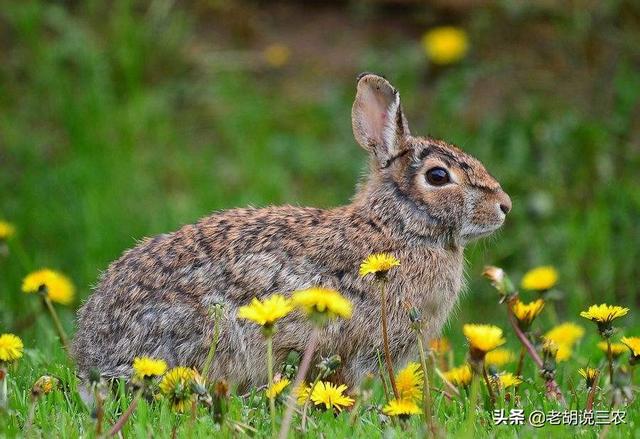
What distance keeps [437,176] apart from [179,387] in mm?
1942

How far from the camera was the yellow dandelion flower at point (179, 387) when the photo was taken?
12.7 ft

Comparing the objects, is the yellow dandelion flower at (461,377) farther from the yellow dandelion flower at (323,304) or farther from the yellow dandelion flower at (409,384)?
the yellow dandelion flower at (323,304)

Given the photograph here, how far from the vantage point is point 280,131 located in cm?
966

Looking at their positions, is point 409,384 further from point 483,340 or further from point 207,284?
point 207,284

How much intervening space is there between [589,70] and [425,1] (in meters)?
1.55

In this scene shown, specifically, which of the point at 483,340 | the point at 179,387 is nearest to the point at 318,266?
the point at 179,387

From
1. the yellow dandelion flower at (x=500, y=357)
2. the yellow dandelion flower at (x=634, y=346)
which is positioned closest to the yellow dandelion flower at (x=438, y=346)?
the yellow dandelion flower at (x=500, y=357)

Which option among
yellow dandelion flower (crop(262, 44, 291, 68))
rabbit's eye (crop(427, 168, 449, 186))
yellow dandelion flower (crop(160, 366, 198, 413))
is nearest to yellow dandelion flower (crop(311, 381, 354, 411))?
yellow dandelion flower (crop(160, 366, 198, 413))

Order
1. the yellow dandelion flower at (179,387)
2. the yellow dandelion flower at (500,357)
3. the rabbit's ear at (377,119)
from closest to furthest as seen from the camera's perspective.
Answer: the yellow dandelion flower at (179,387), the yellow dandelion flower at (500,357), the rabbit's ear at (377,119)

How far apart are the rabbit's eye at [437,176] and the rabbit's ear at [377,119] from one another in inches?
9.9

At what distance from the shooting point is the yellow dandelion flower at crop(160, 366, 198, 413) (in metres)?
3.86

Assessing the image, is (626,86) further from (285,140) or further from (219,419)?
(219,419)

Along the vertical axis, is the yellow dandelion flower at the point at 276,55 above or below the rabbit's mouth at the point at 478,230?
above

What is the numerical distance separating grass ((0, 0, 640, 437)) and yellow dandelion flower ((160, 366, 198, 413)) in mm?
3726
